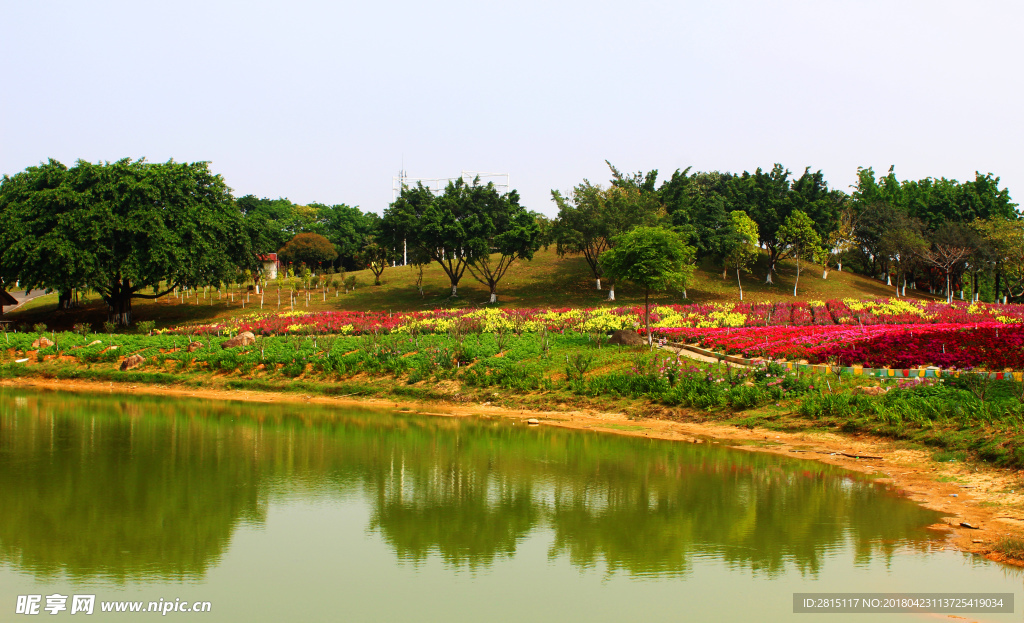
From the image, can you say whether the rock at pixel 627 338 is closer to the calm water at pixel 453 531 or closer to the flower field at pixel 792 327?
the flower field at pixel 792 327

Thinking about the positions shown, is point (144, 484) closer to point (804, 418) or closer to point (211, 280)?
point (804, 418)

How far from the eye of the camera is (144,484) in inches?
499

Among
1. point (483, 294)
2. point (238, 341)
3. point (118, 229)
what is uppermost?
point (118, 229)

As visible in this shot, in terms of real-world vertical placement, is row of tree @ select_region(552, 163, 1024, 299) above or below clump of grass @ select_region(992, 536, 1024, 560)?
above

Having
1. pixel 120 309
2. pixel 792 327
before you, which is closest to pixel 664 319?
pixel 792 327

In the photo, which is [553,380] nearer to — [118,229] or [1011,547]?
[1011,547]

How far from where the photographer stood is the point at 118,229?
3803 cm

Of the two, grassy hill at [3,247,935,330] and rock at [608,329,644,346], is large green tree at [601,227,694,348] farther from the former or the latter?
grassy hill at [3,247,935,330]

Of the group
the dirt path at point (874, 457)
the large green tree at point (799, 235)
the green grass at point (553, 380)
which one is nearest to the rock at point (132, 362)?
the green grass at point (553, 380)

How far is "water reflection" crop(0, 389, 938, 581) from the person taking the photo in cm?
952

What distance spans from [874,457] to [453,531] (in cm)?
910

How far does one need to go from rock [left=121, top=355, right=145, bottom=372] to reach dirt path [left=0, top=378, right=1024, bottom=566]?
3442mm

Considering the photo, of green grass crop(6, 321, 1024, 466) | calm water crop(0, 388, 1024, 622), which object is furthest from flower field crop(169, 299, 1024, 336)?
calm water crop(0, 388, 1024, 622)

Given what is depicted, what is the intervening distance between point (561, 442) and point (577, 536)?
6918 mm
